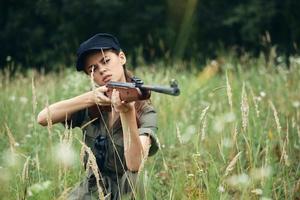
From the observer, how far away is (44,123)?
2.69 meters

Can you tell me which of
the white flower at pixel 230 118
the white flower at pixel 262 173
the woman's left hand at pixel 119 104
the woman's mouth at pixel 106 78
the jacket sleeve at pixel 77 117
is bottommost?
the white flower at pixel 262 173

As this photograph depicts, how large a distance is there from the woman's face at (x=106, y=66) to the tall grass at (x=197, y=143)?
0.97 feet

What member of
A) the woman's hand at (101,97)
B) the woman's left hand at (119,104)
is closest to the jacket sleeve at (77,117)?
the woman's hand at (101,97)

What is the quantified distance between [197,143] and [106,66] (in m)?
0.72

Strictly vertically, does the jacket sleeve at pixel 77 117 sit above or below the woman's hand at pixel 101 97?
below

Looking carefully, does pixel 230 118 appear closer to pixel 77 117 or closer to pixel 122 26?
pixel 77 117

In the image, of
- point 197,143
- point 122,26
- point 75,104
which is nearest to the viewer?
point 197,143

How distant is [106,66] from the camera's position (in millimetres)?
2676

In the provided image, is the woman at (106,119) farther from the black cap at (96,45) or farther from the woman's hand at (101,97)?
the woman's hand at (101,97)

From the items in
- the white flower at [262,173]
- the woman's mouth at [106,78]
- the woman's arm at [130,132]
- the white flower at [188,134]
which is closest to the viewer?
the white flower at [262,173]

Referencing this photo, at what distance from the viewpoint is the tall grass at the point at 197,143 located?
2.19 metres

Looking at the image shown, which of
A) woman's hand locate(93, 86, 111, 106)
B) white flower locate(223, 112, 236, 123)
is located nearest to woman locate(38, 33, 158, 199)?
woman's hand locate(93, 86, 111, 106)

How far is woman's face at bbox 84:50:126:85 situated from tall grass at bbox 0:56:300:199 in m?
0.30

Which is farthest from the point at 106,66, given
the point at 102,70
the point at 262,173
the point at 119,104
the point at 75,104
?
the point at 262,173
